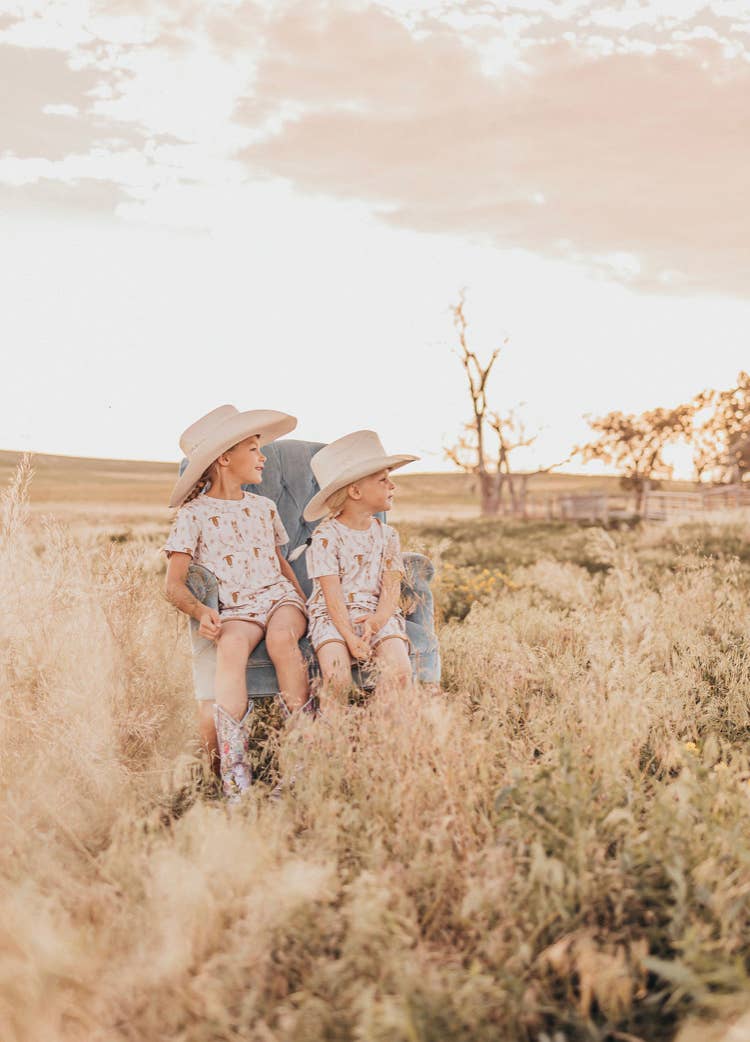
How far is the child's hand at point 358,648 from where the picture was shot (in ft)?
13.6

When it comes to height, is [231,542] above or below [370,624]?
above

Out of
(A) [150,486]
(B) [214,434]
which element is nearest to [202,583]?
(B) [214,434]

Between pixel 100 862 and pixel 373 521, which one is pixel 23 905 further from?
pixel 373 521

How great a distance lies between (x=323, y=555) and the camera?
4.36 m

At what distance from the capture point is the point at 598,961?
7.54ft

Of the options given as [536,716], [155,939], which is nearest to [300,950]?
[155,939]

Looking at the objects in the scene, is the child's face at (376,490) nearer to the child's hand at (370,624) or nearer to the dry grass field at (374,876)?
Result: the child's hand at (370,624)

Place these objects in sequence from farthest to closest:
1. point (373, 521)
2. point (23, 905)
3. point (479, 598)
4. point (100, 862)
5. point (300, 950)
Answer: point (479, 598) → point (373, 521) → point (100, 862) → point (23, 905) → point (300, 950)

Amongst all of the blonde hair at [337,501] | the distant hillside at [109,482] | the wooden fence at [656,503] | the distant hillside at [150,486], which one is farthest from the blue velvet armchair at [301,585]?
the distant hillside at [109,482]

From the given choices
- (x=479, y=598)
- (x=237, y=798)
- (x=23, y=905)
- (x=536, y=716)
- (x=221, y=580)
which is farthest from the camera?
(x=479, y=598)

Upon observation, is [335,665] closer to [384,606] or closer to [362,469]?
[384,606]

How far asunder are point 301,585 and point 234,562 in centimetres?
81

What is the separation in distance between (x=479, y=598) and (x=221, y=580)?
4.29 meters

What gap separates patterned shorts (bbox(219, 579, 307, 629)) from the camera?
14.0ft
